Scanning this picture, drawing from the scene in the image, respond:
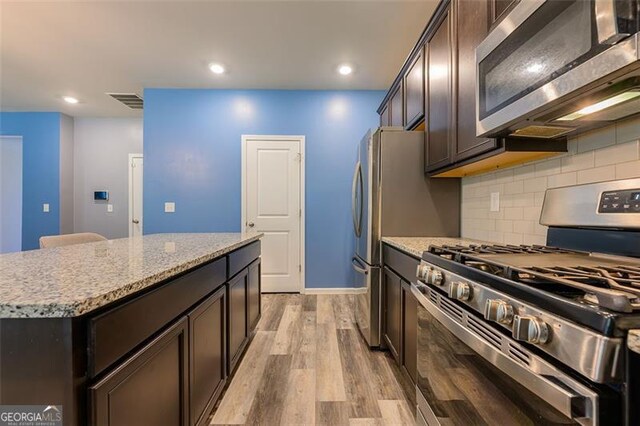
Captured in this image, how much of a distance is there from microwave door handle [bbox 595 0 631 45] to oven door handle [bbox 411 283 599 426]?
31.3 inches

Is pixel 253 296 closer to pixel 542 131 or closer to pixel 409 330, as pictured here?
pixel 409 330

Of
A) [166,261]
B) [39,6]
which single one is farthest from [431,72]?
[39,6]

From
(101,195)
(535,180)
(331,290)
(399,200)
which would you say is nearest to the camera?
(535,180)

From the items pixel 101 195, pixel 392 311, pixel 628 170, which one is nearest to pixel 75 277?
pixel 392 311

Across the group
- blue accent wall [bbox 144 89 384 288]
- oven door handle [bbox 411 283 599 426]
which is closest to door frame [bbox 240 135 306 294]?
blue accent wall [bbox 144 89 384 288]

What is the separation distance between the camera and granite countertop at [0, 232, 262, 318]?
0.62 metres

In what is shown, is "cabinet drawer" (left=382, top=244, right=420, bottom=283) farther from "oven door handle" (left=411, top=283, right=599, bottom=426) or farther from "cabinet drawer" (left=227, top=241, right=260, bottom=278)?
"cabinet drawer" (left=227, top=241, right=260, bottom=278)

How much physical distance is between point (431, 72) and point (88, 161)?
5.66m

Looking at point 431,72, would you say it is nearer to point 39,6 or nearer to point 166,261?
point 166,261

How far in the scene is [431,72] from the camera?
2.08 m

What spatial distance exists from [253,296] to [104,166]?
14.5ft

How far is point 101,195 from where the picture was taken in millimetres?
5133

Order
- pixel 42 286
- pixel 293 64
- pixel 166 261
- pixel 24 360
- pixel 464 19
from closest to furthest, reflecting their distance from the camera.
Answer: pixel 24 360 < pixel 42 286 < pixel 166 261 < pixel 464 19 < pixel 293 64

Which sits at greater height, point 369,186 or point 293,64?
point 293,64
